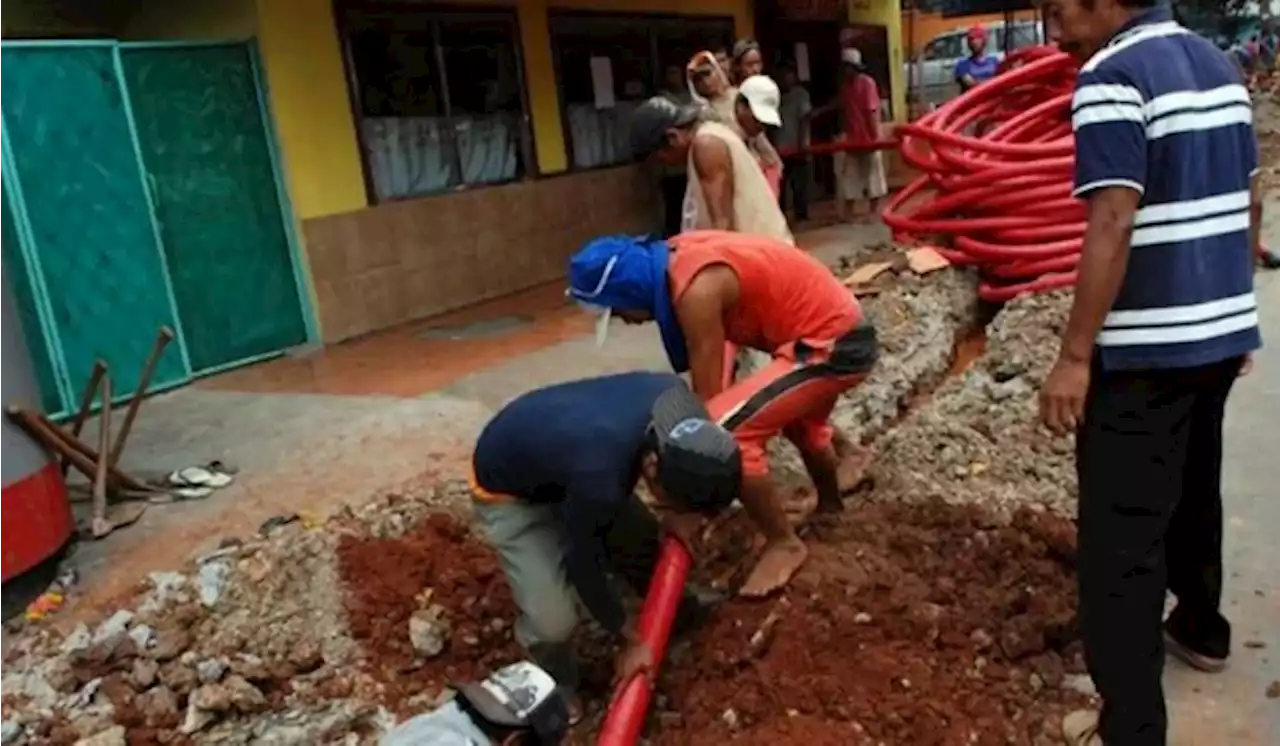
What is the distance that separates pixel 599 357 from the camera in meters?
6.58

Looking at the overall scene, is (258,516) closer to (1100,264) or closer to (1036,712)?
(1036,712)

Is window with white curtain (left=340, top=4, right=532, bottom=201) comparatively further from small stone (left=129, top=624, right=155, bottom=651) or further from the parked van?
the parked van

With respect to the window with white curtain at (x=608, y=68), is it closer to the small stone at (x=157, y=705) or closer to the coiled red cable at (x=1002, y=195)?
the coiled red cable at (x=1002, y=195)

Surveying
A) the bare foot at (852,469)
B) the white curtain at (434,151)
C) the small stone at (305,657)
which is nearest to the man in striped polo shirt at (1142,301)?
the bare foot at (852,469)

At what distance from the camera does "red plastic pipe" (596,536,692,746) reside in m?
2.76

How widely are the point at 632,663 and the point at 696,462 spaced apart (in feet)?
2.16

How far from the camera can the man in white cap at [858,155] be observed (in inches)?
497

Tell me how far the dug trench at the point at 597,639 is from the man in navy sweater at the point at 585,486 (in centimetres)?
29

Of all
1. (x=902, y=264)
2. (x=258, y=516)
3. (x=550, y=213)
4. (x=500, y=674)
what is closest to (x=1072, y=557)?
(x=500, y=674)

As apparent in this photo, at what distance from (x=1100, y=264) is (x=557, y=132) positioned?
26.4 feet

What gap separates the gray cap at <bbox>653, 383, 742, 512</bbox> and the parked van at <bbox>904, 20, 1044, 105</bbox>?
18987 mm

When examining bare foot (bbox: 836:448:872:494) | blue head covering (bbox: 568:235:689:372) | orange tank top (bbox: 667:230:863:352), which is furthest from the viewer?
bare foot (bbox: 836:448:872:494)

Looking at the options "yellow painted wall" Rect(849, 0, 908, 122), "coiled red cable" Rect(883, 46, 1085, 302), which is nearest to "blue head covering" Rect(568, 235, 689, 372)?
"coiled red cable" Rect(883, 46, 1085, 302)

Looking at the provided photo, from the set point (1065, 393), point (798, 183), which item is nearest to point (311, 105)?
point (1065, 393)
